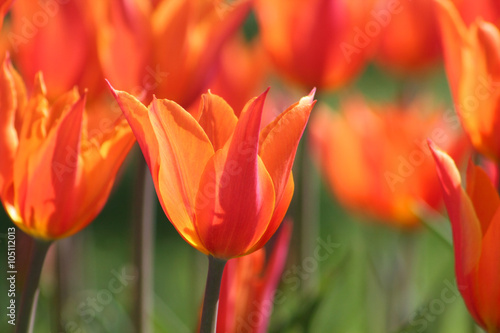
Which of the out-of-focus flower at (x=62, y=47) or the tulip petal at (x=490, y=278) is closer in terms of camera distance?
the tulip petal at (x=490, y=278)

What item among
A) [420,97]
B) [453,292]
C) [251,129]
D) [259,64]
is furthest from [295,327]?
[420,97]

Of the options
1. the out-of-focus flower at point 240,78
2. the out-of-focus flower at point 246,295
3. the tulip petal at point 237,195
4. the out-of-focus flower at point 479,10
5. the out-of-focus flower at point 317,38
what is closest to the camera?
the tulip petal at point 237,195

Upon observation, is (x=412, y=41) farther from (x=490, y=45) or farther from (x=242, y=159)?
(x=242, y=159)

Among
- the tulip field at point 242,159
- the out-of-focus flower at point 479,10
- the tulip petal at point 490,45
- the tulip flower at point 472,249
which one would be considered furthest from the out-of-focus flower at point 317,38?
the tulip flower at point 472,249

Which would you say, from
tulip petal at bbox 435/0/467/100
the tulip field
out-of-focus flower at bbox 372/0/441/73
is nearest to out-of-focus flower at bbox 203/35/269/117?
the tulip field

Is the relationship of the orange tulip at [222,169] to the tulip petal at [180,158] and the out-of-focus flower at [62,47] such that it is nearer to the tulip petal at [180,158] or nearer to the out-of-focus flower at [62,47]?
the tulip petal at [180,158]

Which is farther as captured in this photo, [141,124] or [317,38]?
[317,38]

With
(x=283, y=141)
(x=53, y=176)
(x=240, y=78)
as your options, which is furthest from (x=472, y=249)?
(x=240, y=78)
